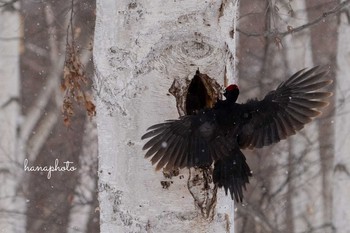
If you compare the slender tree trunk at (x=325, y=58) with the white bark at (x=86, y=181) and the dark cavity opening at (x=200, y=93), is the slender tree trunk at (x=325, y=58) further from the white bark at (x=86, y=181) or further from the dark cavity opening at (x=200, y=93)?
the dark cavity opening at (x=200, y=93)

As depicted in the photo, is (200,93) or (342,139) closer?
(200,93)

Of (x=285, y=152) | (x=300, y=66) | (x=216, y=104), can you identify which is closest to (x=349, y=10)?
(x=300, y=66)

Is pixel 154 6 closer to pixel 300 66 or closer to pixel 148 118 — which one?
pixel 148 118

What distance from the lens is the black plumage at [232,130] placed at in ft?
4.02

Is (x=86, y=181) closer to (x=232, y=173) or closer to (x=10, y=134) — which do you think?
(x=10, y=134)

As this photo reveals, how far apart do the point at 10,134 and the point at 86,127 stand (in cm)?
58

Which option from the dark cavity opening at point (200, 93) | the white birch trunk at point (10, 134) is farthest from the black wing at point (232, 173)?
the white birch trunk at point (10, 134)

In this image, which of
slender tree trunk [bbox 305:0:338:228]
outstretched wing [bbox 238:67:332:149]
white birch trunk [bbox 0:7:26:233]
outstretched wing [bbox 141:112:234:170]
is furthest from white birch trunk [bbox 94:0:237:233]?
white birch trunk [bbox 0:7:26:233]

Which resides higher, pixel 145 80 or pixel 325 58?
pixel 325 58

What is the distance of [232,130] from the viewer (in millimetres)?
1351

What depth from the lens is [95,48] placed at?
1232 mm

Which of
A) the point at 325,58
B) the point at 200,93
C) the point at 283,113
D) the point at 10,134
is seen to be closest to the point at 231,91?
the point at 200,93

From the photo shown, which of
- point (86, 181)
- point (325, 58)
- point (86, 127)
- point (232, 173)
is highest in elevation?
point (325, 58)

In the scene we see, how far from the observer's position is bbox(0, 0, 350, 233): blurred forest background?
4059mm
